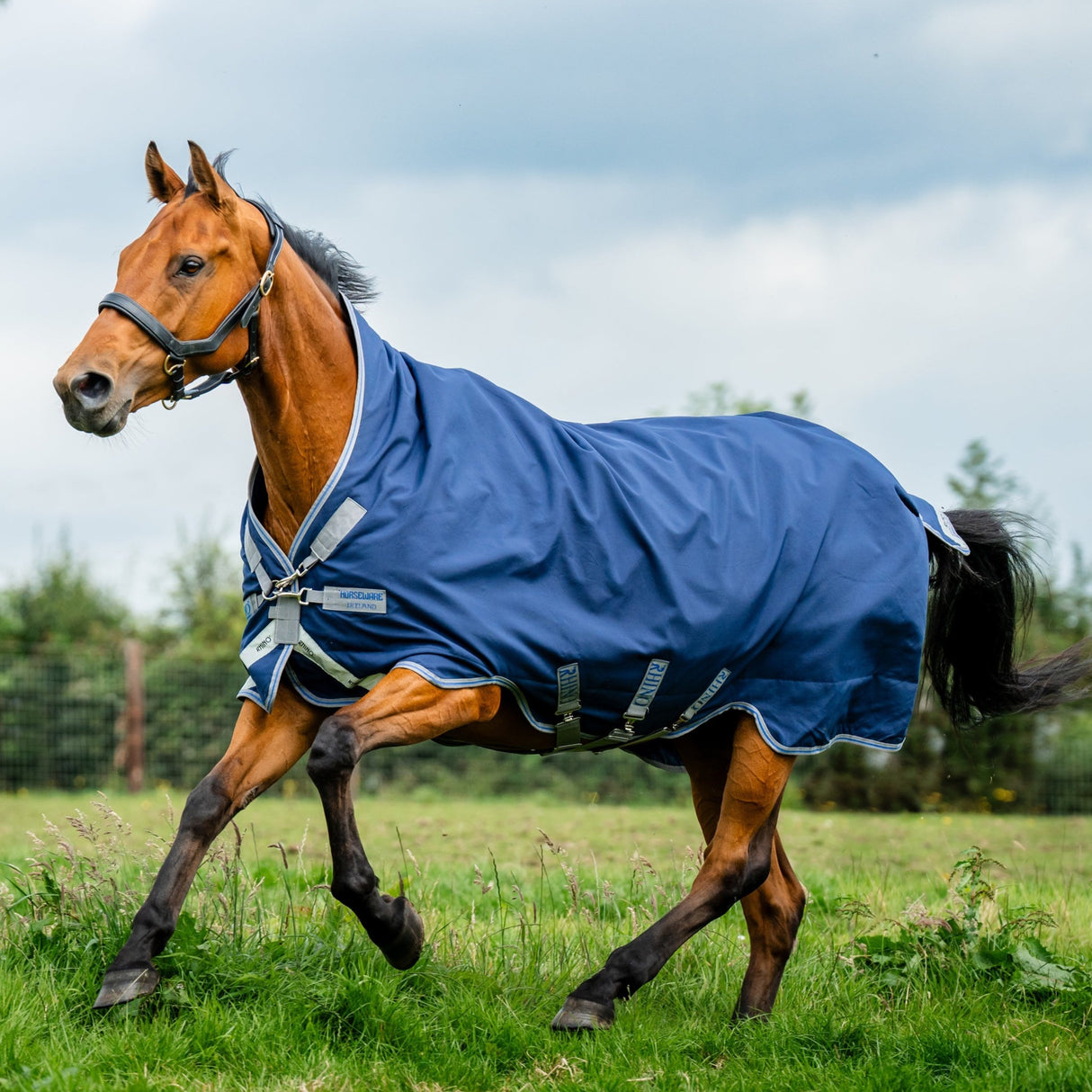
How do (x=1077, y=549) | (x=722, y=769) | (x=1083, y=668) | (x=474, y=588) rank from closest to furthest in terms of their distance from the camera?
(x=474, y=588)
(x=722, y=769)
(x=1083, y=668)
(x=1077, y=549)

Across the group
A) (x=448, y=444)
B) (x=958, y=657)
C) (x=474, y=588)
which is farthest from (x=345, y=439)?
(x=958, y=657)

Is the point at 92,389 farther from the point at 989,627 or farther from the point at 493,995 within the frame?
the point at 989,627

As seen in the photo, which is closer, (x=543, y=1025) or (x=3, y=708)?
(x=543, y=1025)

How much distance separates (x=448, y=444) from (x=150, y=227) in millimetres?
1057

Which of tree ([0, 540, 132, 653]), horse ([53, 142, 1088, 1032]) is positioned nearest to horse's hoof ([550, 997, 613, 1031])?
horse ([53, 142, 1088, 1032])

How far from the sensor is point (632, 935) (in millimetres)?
4898

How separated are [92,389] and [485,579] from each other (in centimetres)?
122

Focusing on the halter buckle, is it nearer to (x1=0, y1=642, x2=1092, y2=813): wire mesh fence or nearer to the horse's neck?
the horse's neck

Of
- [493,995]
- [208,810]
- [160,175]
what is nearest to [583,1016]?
[493,995]

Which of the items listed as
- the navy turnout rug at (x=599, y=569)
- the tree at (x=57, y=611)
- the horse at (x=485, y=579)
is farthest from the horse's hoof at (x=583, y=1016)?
the tree at (x=57, y=611)

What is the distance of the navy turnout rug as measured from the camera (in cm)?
371

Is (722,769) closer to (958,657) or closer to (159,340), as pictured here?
(958,657)

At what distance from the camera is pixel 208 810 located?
370cm

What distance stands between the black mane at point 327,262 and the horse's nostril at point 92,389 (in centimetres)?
69
